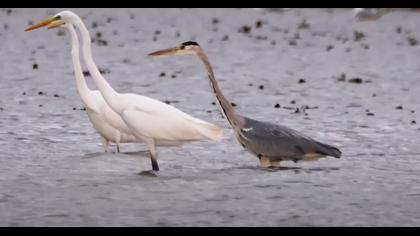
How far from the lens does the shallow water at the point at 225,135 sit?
8.54 m

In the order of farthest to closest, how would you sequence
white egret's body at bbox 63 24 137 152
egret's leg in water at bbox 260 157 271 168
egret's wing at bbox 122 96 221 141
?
white egret's body at bbox 63 24 137 152, egret's leg in water at bbox 260 157 271 168, egret's wing at bbox 122 96 221 141

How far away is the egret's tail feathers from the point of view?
973cm

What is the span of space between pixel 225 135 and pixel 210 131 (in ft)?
7.15

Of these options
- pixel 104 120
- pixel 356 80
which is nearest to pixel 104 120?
pixel 104 120

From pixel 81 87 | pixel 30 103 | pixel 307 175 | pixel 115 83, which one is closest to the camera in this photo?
pixel 307 175

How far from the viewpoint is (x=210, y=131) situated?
9.77 m

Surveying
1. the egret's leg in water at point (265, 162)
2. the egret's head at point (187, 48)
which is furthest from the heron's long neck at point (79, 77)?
the egret's leg in water at point (265, 162)

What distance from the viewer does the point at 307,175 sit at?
9.88 metres

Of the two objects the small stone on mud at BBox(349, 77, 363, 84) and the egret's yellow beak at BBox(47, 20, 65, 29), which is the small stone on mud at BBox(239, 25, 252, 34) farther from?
the egret's yellow beak at BBox(47, 20, 65, 29)

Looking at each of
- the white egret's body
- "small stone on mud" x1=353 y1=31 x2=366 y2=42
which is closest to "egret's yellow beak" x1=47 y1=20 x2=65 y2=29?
the white egret's body

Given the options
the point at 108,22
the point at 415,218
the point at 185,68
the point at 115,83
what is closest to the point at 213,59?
the point at 185,68

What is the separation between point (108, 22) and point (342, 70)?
27.7ft

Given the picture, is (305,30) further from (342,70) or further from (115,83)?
(115,83)

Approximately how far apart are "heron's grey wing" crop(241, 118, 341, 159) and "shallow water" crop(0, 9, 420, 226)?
19 cm
